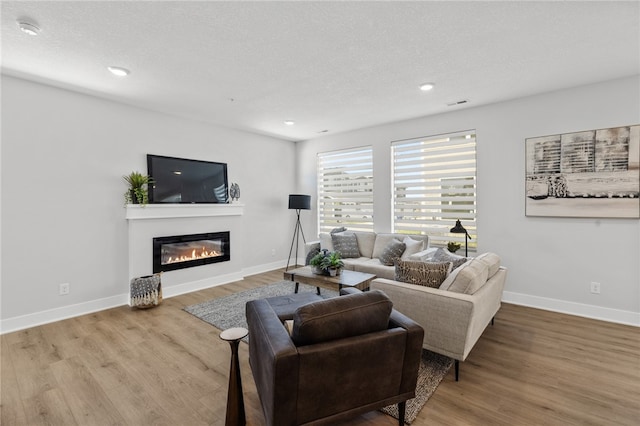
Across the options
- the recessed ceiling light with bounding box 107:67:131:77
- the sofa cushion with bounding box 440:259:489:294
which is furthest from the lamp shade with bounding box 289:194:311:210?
the sofa cushion with bounding box 440:259:489:294

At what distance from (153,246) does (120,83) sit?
83.2 inches

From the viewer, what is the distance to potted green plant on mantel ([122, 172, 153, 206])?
402cm

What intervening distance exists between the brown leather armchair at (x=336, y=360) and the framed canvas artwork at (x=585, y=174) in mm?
3170

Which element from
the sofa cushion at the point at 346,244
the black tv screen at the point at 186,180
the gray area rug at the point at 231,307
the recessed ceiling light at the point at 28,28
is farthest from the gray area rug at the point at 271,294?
the recessed ceiling light at the point at 28,28

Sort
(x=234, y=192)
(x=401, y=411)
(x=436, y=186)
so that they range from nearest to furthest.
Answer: (x=401, y=411) < (x=436, y=186) < (x=234, y=192)

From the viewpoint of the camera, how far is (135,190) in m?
4.02

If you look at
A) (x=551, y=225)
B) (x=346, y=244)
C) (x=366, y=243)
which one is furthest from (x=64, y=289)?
(x=551, y=225)

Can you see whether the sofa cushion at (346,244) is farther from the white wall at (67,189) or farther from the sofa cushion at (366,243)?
the white wall at (67,189)

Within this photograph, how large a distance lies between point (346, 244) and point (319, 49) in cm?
300

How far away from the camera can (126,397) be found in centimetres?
211

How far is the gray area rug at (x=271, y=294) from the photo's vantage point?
6.62 ft

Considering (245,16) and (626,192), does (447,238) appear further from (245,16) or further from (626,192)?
(245,16)

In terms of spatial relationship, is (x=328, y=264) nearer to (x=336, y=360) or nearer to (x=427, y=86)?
(x=336, y=360)

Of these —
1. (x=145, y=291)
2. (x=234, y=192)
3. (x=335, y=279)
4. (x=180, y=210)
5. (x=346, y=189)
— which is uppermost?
(x=346, y=189)
